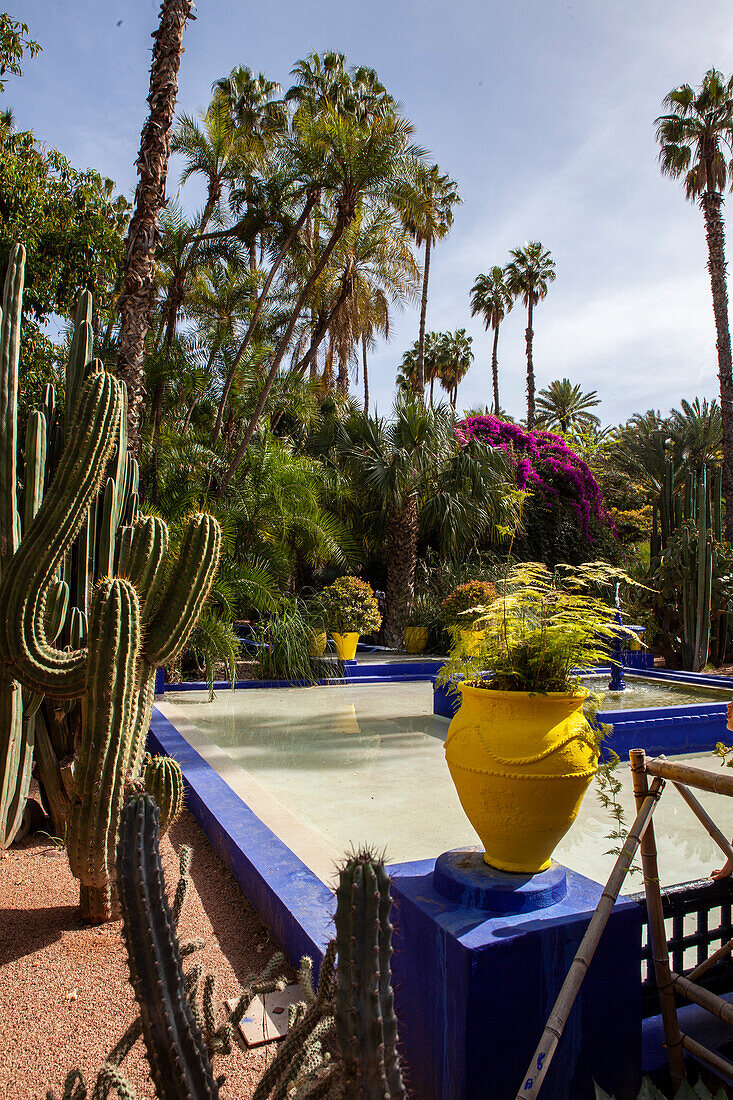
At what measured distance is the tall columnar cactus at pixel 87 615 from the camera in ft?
9.38

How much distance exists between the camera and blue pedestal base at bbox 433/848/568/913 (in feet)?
6.36

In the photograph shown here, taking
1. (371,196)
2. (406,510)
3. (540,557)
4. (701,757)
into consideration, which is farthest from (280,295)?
(701,757)

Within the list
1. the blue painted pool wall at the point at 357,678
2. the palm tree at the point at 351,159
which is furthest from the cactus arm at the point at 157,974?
the palm tree at the point at 351,159

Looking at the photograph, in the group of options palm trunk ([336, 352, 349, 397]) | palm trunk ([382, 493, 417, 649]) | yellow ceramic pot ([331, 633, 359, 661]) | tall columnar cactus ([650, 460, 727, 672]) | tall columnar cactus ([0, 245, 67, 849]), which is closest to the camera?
tall columnar cactus ([0, 245, 67, 849])

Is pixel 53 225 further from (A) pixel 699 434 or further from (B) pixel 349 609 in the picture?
(A) pixel 699 434

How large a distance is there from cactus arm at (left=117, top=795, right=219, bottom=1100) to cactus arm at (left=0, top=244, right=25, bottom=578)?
2.19 metres

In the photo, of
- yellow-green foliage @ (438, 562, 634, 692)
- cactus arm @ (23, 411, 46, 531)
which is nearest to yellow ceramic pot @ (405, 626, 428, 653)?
cactus arm @ (23, 411, 46, 531)

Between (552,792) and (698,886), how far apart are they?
2.55 feet

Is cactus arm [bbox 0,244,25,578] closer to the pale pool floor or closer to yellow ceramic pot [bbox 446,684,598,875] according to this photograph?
the pale pool floor

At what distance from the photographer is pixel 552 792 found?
2004mm

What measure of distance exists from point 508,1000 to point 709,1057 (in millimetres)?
621

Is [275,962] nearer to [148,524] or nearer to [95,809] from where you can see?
[95,809]

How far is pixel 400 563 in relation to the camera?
15578 millimetres

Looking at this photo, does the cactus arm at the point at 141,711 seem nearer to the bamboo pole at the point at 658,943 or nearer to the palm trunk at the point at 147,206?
the bamboo pole at the point at 658,943
